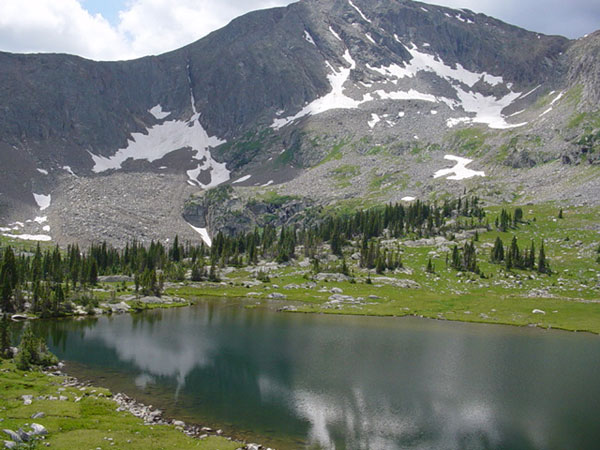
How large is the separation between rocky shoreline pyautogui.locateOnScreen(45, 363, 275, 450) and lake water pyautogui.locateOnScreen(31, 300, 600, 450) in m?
1.13

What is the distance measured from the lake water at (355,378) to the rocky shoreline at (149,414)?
3.71 ft

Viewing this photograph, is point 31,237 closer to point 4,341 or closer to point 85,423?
point 4,341

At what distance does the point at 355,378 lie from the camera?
156 ft

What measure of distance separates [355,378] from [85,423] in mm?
26606

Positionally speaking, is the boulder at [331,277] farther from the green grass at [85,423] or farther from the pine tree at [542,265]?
the green grass at [85,423]

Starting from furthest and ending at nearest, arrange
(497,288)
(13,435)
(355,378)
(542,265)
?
(542,265) < (497,288) < (355,378) < (13,435)

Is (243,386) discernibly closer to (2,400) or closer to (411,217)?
(2,400)

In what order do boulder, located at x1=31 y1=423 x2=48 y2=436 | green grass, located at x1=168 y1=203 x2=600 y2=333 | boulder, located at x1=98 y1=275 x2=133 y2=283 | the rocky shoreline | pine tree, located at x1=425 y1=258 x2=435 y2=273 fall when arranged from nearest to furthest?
1. boulder, located at x1=31 y1=423 x2=48 y2=436
2. the rocky shoreline
3. green grass, located at x1=168 y1=203 x2=600 y2=333
4. pine tree, located at x1=425 y1=258 x2=435 y2=273
5. boulder, located at x1=98 y1=275 x2=133 y2=283

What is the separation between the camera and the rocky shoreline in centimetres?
3122

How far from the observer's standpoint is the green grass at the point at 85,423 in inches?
1058

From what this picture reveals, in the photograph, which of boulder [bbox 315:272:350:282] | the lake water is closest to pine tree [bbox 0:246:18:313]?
the lake water

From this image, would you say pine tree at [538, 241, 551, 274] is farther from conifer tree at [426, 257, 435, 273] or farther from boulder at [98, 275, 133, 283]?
boulder at [98, 275, 133, 283]

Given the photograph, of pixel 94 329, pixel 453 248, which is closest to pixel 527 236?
pixel 453 248

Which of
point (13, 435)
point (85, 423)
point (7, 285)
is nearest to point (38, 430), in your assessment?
point (13, 435)
